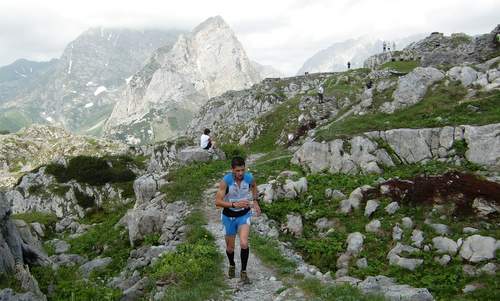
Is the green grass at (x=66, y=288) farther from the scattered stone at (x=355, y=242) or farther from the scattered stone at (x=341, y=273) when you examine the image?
the scattered stone at (x=355, y=242)

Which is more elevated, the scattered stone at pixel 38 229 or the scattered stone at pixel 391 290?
the scattered stone at pixel 391 290

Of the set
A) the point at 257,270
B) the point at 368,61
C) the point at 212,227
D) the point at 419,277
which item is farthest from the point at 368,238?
the point at 368,61

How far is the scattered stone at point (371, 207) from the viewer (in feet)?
69.1

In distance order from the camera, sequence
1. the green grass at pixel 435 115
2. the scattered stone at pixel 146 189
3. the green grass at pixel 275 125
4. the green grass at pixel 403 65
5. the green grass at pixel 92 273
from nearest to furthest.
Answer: the green grass at pixel 92 273 < the green grass at pixel 435 115 < the scattered stone at pixel 146 189 < the green grass at pixel 275 125 < the green grass at pixel 403 65

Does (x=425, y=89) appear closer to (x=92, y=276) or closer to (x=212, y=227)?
(x=212, y=227)

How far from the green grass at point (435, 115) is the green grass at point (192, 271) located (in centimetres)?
1482

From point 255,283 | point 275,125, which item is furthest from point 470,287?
point 275,125

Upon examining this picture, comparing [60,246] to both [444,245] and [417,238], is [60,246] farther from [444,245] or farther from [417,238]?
[444,245]

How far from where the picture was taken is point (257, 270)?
54.6 feet

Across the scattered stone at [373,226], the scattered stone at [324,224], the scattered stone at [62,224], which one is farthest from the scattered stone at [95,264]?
the scattered stone at [62,224]

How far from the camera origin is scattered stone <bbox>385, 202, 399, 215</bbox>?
2058cm

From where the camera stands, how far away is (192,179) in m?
31.4

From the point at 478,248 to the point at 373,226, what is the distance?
4544 millimetres

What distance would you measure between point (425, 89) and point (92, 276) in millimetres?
27765
